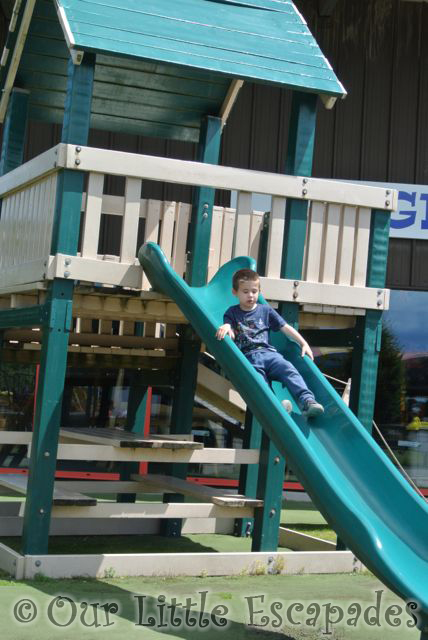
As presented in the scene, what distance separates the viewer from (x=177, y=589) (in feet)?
19.7

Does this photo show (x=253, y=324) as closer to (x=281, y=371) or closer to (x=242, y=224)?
(x=281, y=371)

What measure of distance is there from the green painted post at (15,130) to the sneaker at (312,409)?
3867mm

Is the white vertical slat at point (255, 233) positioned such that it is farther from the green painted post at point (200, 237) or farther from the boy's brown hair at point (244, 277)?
the boy's brown hair at point (244, 277)

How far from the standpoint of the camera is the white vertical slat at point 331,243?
7336 millimetres

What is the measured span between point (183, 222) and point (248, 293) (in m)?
1.06

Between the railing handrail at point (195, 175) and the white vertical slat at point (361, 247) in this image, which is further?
the white vertical slat at point (361, 247)

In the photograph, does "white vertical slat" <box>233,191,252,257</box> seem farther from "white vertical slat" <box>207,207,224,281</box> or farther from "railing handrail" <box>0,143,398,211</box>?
"white vertical slat" <box>207,207,224,281</box>

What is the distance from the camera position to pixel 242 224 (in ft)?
23.7

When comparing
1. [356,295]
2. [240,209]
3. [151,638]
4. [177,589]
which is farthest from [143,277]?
[151,638]

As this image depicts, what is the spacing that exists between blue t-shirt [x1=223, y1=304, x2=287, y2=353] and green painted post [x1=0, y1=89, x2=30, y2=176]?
9.79 ft

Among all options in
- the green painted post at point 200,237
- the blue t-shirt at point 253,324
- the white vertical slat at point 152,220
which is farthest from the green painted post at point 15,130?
the blue t-shirt at point 253,324

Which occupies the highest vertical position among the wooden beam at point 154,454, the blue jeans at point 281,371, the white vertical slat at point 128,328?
the white vertical slat at point 128,328

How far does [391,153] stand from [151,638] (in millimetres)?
9481

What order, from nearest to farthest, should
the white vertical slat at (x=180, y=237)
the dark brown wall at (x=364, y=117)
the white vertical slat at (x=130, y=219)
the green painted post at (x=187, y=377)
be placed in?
the white vertical slat at (x=130, y=219)
the white vertical slat at (x=180, y=237)
the green painted post at (x=187, y=377)
the dark brown wall at (x=364, y=117)
